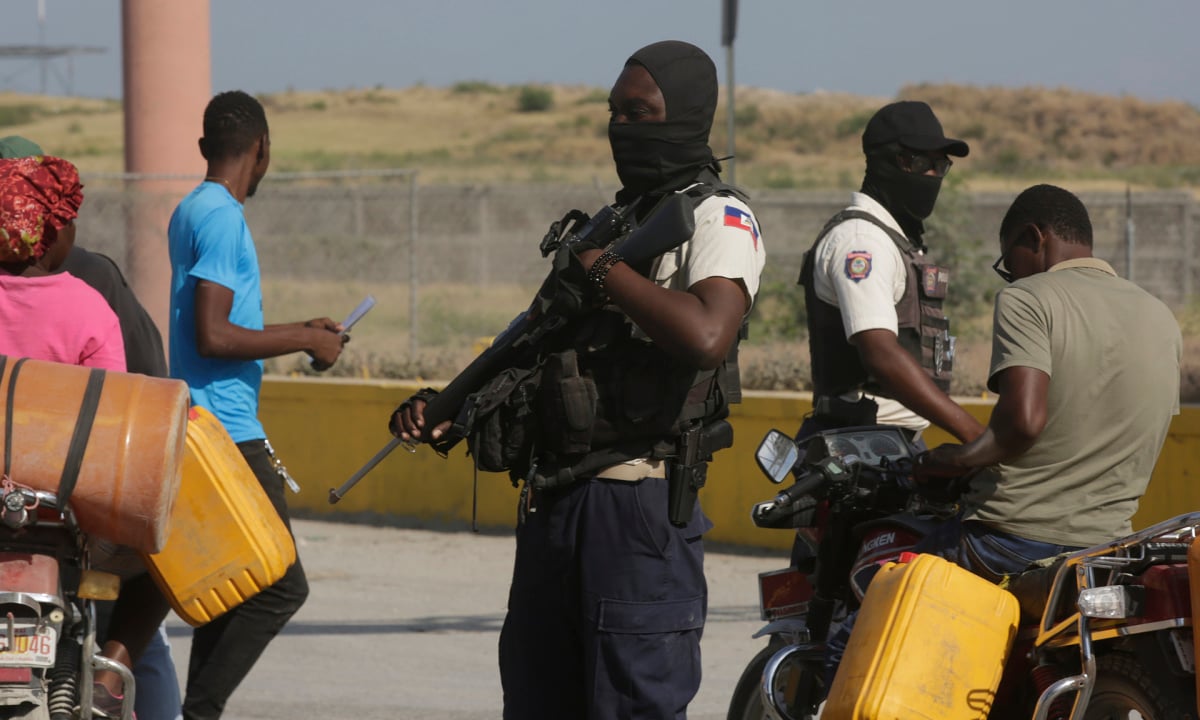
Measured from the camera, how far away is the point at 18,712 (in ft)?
12.0

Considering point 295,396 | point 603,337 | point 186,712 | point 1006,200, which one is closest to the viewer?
point 603,337

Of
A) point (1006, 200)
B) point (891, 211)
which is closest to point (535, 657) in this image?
point (891, 211)

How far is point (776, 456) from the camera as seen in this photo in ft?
14.2

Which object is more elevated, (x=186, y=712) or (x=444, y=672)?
(x=186, y=712)

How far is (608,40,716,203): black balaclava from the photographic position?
12.0 feet

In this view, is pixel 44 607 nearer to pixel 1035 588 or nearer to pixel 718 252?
pixel 718 252

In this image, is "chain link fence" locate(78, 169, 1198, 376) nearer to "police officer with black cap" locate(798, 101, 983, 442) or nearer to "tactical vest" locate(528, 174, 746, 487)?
"police officer with black cap" locate(798, 101, 983, 442)

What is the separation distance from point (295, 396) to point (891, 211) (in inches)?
248

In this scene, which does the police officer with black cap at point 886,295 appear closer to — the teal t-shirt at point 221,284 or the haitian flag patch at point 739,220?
the haitian flag patch at point 739,220

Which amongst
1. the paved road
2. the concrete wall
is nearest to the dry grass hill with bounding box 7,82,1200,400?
the concrete wall

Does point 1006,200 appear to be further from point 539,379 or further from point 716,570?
point 539,379

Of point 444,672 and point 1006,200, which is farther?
point 1006,200

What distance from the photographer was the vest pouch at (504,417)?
3656 millimetres

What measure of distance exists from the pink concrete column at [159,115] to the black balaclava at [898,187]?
7153mm
